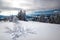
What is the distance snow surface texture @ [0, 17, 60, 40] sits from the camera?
4.77ft

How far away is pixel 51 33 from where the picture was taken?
1.46m

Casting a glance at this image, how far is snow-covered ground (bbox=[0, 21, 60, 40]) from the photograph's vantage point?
1450 millimetres

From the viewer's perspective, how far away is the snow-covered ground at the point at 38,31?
1.45 metres

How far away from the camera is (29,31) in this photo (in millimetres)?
1502

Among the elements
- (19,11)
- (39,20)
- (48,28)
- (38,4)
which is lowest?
(48,28)

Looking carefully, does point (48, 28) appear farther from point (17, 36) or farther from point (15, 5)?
point (15, 5)

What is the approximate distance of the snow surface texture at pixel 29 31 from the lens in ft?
4.77

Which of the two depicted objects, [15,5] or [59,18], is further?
[15,5]

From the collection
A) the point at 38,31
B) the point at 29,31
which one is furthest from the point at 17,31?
the point at 38,31

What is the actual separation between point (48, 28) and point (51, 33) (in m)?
0.08

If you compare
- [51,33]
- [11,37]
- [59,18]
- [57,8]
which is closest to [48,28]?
[51,33]

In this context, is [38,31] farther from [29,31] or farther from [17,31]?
[17,31]

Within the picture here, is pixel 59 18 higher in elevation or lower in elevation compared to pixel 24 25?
higher

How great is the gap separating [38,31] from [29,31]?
0.44ft
